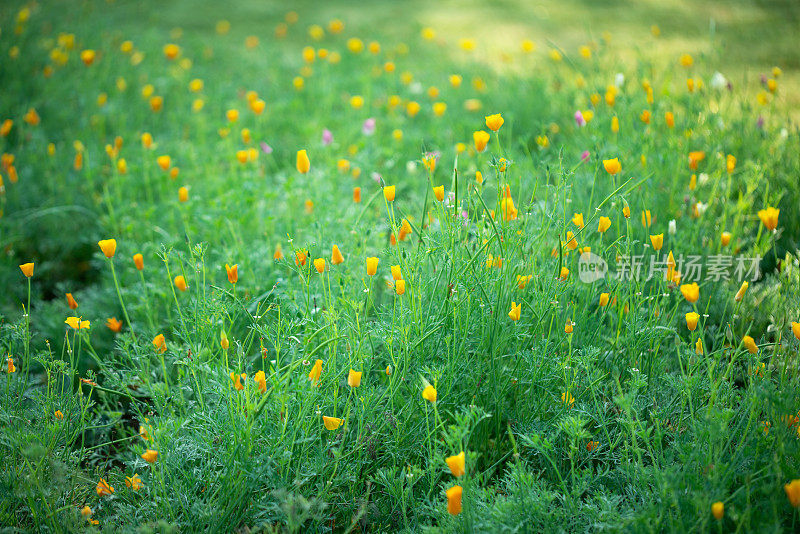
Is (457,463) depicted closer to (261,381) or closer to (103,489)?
(261,381)

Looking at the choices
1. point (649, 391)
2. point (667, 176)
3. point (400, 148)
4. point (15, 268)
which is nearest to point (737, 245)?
point (667, 176)

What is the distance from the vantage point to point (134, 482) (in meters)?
1.56

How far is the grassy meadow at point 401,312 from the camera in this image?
1.48 metres

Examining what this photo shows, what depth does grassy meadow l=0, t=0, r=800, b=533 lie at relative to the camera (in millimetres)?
1479

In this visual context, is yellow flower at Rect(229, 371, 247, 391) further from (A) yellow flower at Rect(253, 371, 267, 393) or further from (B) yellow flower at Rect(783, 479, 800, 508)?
(B) yellow flower at Rect(783, 479, 800, 508)

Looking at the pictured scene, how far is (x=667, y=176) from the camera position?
8.61ft

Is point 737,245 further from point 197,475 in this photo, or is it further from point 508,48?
point 508,48

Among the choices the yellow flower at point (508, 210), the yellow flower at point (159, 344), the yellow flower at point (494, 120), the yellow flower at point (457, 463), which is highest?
the yellow flower at point (494, 120)

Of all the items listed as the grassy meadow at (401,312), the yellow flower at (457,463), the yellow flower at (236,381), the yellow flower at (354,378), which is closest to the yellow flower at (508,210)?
the grassy meadow at (401,312)

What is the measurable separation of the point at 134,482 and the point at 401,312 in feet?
2.72

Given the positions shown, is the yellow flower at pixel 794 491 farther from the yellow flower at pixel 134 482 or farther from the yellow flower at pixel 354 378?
the yellow flower at pixel 134 482

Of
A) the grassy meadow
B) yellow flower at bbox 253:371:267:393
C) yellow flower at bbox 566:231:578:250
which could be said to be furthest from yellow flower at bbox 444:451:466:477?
yellow flower at bbox 566:231:578:250

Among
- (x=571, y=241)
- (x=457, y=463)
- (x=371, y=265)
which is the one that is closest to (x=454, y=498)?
(x=457, y=463)

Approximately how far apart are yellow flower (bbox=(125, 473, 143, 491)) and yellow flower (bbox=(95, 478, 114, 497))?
0.14 feet
